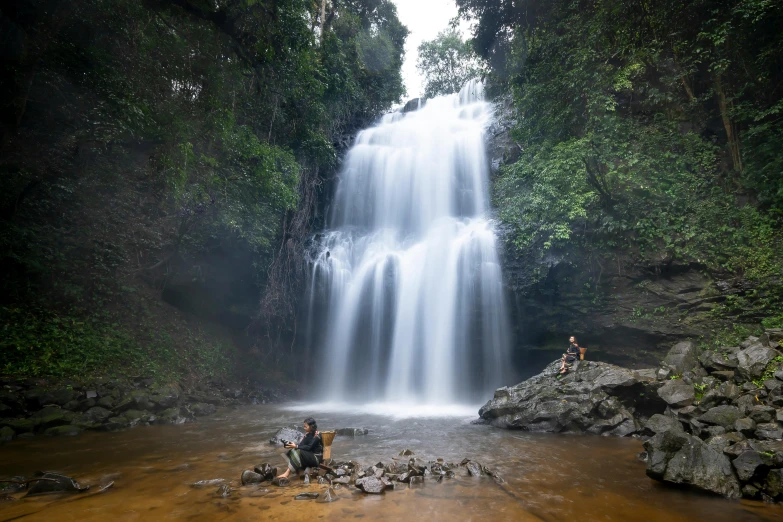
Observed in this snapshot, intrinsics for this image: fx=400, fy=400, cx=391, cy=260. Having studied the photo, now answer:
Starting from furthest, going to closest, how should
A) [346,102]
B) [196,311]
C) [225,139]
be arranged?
[346,102], [196,311], [225,139]

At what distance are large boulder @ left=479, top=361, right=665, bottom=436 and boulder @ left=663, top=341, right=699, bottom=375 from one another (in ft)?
2.51

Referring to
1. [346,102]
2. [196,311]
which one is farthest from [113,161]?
[346,102]

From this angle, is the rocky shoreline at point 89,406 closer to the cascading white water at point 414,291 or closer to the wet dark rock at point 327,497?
the cascading white water at point 414,291

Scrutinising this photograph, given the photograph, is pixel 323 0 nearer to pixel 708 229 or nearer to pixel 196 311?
pixel 196 311

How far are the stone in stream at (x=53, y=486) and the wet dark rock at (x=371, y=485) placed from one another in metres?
3.42

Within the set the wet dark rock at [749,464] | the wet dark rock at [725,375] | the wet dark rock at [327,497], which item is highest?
the wet dark rock at [725,375]

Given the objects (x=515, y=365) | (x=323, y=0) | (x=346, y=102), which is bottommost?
(x=515, y=365)

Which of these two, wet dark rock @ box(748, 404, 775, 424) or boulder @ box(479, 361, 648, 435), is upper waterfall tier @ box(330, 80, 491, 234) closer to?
boulder @ box(479, 361, 648, 435)

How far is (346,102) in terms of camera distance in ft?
75.8

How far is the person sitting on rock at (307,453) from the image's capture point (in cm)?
582

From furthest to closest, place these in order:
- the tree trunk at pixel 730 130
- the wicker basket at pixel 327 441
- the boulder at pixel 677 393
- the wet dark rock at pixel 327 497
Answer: the tree trunk at pixel 730 130 < the boulder at pixel 677 393 < the wicker basket at pixel 327 441 < the wet dark rock at pixel 327 497

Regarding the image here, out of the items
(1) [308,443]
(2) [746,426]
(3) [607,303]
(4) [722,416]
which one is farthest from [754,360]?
(1) [308,443]

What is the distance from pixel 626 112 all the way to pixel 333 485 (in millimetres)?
15910

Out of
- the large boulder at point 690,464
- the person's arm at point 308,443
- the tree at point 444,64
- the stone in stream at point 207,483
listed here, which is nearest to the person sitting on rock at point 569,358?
the large boulder at point 690,464
